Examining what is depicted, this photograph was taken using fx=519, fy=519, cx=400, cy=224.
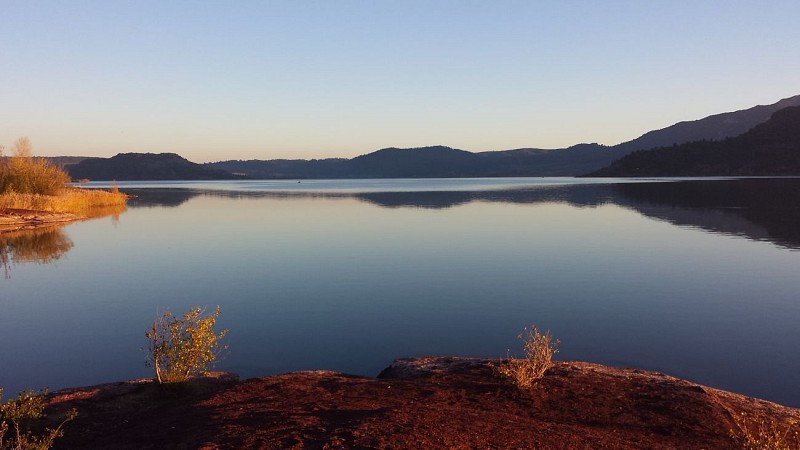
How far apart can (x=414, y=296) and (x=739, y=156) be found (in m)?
179

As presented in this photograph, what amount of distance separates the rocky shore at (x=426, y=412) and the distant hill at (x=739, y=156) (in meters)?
161

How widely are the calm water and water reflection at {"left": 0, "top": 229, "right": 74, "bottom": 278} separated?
0.17m

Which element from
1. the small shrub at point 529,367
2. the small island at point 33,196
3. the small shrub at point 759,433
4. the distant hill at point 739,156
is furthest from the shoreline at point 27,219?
the distant hill at point 739,156

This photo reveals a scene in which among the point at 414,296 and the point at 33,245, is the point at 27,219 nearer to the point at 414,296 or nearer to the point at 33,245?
the point at 33,245

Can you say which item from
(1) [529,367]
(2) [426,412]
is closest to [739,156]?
(1) [529,367]

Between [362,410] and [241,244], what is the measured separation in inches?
1023

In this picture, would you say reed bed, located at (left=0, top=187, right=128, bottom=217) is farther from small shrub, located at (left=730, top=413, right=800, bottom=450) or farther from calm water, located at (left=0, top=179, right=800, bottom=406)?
small shrub, located at (left=730, top=413, right=800, bottom=450)

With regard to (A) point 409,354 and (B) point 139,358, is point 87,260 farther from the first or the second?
(A) point 409,354

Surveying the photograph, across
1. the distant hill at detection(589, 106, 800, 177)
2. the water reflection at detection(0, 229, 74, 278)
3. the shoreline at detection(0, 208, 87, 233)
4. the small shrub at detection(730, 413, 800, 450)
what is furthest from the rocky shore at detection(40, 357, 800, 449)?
the distant hill at detection(589, 106, 800, 177)

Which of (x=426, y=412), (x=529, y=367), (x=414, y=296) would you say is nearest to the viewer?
(x=426, y=412)

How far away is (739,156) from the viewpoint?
6358 inches

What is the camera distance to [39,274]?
2286 cm

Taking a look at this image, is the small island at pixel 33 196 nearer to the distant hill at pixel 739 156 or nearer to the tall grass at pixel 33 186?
the tall grass at pixel 33 186

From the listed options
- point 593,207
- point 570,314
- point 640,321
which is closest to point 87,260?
point 570,314
